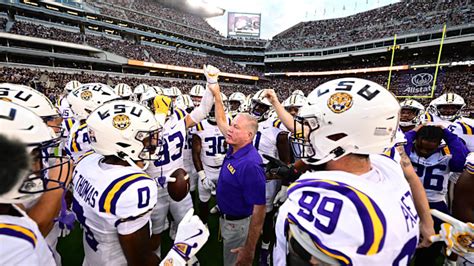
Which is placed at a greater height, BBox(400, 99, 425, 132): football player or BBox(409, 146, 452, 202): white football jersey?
BBox(400, 99, 425, 132): football player

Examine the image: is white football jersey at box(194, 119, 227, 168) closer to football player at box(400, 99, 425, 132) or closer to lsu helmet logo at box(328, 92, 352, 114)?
lsu helmet logo at box(328, 92, 352, 114)

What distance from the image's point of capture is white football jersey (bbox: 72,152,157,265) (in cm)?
171

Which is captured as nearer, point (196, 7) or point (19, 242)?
point (19, 242)

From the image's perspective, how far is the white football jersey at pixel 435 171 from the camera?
324 cm

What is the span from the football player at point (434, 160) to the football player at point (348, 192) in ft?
7.26

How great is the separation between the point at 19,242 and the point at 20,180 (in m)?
0.27

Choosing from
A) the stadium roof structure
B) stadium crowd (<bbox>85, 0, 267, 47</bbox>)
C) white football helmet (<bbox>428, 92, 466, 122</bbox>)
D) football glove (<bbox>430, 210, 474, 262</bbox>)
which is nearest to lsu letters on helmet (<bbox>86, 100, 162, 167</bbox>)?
football glove (<bbox>430, 210, 474, 262</bbox>)

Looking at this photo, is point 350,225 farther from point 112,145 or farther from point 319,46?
point 319,46

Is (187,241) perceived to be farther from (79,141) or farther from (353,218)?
(79,141)

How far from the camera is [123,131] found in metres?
2.00

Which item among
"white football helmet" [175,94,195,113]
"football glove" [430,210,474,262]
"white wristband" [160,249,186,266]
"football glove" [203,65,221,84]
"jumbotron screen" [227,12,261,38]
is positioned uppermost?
"jumbotron screen" [227,12,261,38]

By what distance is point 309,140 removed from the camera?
1540 millimetres

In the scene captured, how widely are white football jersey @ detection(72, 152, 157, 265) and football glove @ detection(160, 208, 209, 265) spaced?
0.96ft

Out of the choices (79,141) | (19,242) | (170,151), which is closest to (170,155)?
(170,151)
